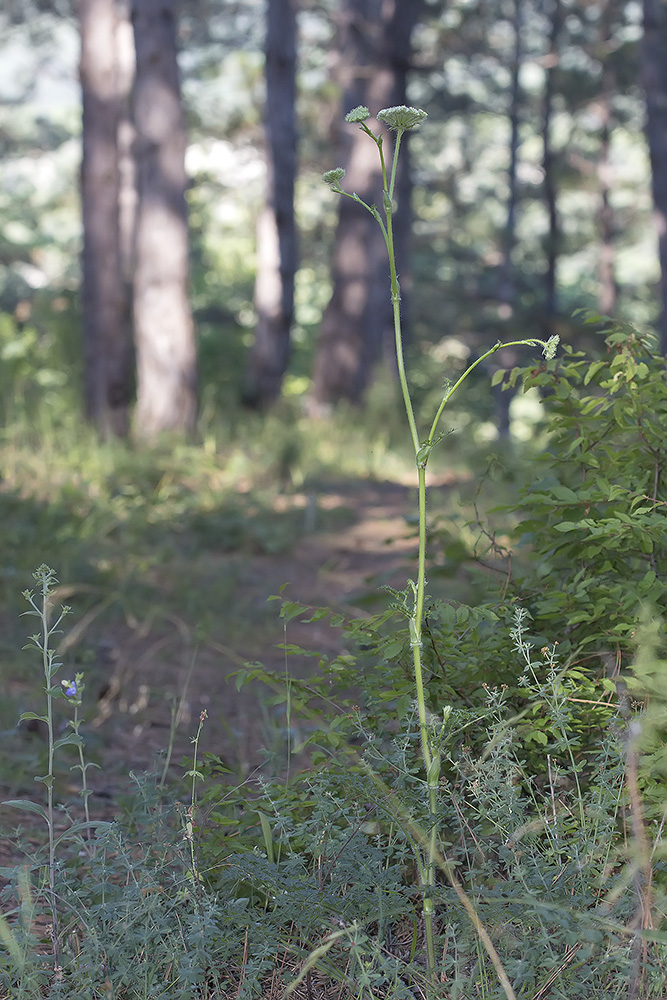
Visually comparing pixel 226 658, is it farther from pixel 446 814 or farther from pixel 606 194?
pixel 606 194

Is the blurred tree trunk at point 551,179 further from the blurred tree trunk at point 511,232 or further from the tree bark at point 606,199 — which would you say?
the tree bark at point 606,199

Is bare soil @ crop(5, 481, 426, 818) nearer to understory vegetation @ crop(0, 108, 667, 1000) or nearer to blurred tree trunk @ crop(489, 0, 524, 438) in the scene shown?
understory vegetation @ crop(0, 108, 667, 1000)

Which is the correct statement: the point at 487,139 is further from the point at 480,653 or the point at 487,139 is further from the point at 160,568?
the point at 480,653

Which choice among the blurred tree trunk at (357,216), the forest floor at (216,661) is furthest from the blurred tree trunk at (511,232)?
the forest floor at (216,661)

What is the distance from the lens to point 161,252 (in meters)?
8.37

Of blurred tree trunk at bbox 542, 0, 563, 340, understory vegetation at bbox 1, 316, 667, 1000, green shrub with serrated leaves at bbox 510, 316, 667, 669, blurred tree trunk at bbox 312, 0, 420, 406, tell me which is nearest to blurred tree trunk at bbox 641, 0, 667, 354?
blurred tree trunk at bbox 312, 0, 420, 406

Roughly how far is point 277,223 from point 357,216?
48.2 inches

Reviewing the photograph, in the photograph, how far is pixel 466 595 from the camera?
166 inches

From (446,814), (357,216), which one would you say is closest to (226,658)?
(446,814)

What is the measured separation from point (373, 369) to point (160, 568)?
29.1 feet

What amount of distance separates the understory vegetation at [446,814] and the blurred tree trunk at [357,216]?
421 inches

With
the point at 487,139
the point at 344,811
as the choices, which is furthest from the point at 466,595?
the point at 487,139

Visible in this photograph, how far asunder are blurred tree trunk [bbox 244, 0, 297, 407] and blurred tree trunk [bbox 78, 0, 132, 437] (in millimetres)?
3026

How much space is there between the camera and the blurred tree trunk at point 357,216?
12758mm
